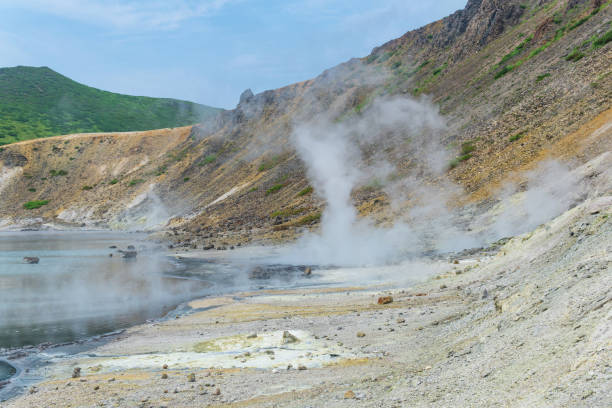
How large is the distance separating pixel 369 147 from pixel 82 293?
3659 cm

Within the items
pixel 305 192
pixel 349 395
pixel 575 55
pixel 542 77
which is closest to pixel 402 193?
pixel 305 192

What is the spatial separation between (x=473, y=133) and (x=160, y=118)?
16443 cm

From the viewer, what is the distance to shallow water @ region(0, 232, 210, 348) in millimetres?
17594

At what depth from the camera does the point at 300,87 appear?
3504 inches

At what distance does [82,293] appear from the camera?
2464 centimetres

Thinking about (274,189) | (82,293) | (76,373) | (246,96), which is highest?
(246,96)

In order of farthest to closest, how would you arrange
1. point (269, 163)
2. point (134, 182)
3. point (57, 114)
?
point (57, 114) → point (134, 182) → point (269, 163)

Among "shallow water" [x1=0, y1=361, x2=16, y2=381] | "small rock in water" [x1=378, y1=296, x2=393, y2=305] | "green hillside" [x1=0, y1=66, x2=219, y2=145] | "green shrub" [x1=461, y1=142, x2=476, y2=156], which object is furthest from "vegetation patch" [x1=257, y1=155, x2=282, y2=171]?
"green hillside" [x1=0, y1=66, x2=219, y2=145]

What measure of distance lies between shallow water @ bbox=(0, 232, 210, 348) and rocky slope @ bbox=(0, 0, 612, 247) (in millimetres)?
12662

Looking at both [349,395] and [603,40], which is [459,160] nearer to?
[603,40]

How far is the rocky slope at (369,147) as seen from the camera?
3744cm

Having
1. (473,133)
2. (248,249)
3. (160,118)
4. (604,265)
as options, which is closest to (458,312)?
(604,265)

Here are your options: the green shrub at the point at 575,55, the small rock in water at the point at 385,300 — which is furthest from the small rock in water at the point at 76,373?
the green shrub at the point at 575,55

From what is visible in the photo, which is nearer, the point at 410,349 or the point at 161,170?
the point at 410,349
